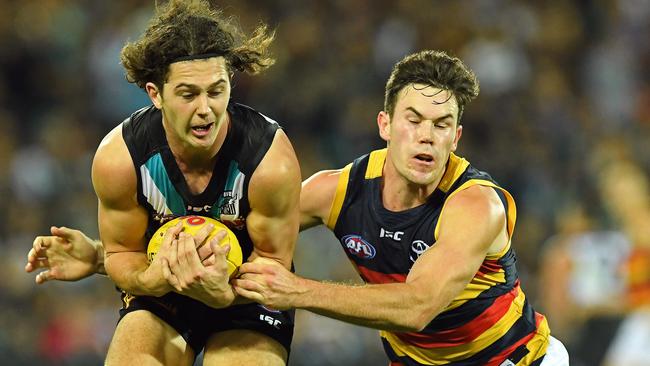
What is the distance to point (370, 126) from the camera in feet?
38.5

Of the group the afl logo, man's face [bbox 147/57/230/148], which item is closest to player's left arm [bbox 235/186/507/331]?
the afl logo

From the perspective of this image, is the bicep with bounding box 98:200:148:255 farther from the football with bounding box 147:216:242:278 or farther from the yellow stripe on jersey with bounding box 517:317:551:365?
the yellow stripe on jersey with bounding box 517:317:551:365

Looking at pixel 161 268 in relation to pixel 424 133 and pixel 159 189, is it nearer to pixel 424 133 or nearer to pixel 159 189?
pixel 159 189

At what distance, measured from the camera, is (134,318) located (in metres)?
5.56

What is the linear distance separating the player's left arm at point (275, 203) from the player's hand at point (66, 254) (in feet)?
3.59

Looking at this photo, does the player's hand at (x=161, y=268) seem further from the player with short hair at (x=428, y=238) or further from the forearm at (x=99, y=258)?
the forearm at (x=99, y=258)

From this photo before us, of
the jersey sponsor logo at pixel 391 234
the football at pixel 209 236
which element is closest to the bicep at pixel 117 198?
the football at pixel 209 236

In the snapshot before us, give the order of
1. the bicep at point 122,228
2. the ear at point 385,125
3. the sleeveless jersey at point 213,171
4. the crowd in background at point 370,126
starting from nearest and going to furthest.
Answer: the sleeveless jersey at point 213,171 < the bicep at point 122,228 < the ear at point 385,125 < the crowd in background at point 370,126

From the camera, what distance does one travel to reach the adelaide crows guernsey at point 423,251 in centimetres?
572

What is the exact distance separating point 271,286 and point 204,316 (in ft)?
2.55

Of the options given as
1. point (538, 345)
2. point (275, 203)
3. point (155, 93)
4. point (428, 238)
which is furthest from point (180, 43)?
point (538, 345)

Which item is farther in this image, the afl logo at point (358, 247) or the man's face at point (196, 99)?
the afl logo at point (358, 247)

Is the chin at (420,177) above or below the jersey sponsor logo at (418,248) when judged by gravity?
above

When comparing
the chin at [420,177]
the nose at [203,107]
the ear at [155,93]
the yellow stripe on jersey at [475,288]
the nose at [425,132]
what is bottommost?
the yellow stripe on jersey at [475,288]
